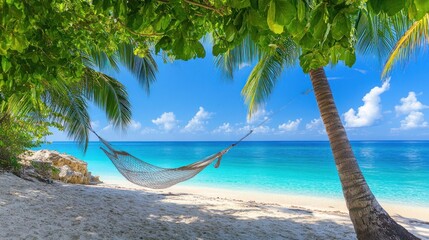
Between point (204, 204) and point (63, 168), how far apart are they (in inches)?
101

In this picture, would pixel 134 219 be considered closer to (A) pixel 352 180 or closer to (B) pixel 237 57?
(A) pixel 352 180

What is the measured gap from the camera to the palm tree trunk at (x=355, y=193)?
2.06m

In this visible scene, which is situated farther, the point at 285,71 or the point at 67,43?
the point at 285,71

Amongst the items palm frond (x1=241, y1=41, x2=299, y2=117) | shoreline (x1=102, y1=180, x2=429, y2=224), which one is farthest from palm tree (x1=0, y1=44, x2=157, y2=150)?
shoreline (x1=102, y1=180, x2=429, y2=224)

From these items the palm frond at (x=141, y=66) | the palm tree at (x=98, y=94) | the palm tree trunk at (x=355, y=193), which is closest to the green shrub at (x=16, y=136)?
the palm tree at (x=98, y=94)

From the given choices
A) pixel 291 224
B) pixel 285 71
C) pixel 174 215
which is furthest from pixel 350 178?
pixel 285 71

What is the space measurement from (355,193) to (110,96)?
3.17m

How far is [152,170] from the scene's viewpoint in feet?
9.02

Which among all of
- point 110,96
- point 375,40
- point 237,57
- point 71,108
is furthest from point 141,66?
point 375,40

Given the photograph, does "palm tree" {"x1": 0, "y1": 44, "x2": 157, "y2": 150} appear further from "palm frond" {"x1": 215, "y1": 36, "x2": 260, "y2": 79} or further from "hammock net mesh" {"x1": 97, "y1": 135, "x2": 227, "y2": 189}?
"hammock net mesh" {"x1": 97, "y1": 135, "x2": 227, "y2": 189}

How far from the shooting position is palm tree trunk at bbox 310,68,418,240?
2.06 m

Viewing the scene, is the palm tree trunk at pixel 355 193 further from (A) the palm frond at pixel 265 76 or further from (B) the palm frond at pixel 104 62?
(B) the palm frond at pixel 104 62

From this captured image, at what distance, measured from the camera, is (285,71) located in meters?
3.69

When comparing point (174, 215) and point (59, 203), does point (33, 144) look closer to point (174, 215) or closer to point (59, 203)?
point (59, 203)
